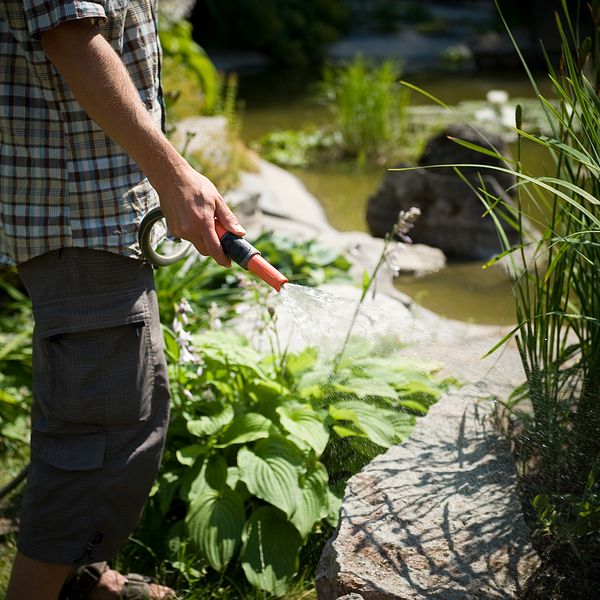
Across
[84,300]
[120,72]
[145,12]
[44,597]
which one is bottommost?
[44,597]

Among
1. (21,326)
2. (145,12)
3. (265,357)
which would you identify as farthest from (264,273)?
(21,326)

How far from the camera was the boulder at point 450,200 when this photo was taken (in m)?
5.45

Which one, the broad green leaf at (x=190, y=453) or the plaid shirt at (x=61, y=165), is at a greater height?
the plaid shirt at (x=61, y=165)

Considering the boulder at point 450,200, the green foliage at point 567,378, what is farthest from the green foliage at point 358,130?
the green foliage at point 567,378

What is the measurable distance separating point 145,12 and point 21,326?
6.81 ft

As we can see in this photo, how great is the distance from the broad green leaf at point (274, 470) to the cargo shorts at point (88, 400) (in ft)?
1.12

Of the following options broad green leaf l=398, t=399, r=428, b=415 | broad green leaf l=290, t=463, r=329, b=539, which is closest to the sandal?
broad green leaf l=290, t=463, r=329, b=539

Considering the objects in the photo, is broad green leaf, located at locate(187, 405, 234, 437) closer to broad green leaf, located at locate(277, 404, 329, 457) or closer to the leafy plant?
the leafy plant

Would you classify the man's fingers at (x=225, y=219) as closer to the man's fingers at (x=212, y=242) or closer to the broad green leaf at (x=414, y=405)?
the man's fingers at (x=212, y=242)

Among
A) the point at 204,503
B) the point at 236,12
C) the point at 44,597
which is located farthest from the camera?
the point at 236,12

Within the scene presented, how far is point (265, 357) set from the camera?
2623 millimetres

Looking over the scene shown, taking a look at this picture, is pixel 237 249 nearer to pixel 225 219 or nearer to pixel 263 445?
pixel 225 219

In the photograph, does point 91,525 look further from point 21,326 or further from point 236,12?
point 236,12

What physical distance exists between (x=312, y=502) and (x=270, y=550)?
15 centimetres
